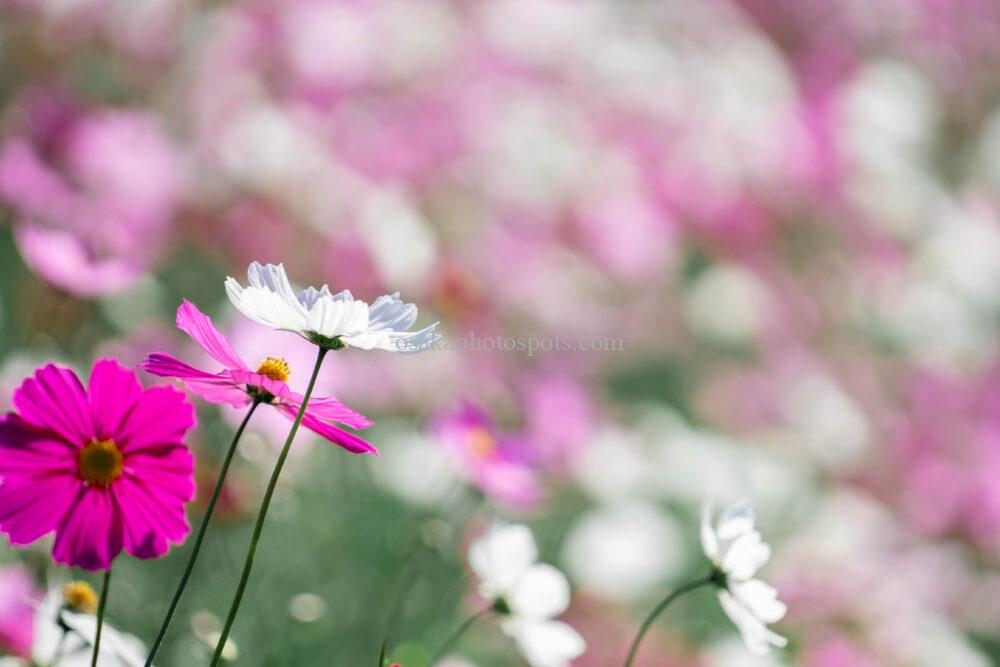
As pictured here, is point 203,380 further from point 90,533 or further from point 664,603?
point 664,603

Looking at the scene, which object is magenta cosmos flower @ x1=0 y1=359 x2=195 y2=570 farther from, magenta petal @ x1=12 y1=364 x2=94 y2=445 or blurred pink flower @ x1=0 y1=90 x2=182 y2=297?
blurred pink flower @ x1=0 y1=90 x2=182 y2=297

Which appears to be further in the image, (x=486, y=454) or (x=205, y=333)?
(x=486, y=454)

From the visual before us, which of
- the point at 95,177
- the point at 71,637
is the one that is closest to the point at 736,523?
the point at 71,637

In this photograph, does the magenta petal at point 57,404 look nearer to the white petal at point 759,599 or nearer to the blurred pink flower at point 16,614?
the blurred pink flower at point 16,614

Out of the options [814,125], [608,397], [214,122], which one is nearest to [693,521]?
[608,397]

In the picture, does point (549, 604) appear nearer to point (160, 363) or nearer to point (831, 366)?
point (160, 363)
